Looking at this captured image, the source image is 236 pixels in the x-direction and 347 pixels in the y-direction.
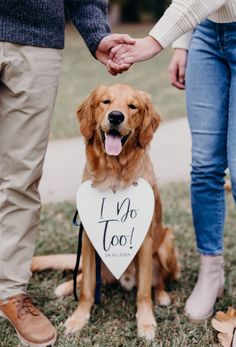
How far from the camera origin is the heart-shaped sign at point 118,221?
10.3ft

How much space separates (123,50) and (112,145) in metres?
0.50

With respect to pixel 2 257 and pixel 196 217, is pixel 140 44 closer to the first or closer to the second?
pixel 196 217

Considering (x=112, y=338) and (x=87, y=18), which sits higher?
(x=87, y=18)

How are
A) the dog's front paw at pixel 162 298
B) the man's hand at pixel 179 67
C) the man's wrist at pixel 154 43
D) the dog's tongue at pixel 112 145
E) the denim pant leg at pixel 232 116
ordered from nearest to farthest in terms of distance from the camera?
the man's wrist at pixel 154 43 < the denim pant leg at pixel 232 116 < the dog's tongue at pixel 112 145 < the man's hand at pixel 179 67 < the dog's front paw at pixel 162 298

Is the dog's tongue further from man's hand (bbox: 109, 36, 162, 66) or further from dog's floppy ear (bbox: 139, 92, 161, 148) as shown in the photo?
man's hand (bbox: 109, 36, 162, 66)

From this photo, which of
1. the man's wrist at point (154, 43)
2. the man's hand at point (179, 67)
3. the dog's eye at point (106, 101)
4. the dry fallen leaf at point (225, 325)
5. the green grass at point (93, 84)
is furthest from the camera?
the green grass at point (93, 84)

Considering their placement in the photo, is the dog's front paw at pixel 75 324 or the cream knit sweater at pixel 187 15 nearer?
the cream knit sweater at pixel 187 15

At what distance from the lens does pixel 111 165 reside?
123 inches

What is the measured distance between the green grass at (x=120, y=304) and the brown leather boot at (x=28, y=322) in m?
0.05

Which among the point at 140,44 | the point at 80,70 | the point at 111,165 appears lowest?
the point at 80,70

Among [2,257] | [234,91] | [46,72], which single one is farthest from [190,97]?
[2,257]

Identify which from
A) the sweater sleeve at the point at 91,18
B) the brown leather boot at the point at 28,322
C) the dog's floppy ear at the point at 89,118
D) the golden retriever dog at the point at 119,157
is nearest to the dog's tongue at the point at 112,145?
the golden retriever dog at the point at 119,157

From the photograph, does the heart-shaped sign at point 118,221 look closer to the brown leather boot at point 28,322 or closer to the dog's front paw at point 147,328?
the dog's front paw at point 147,328

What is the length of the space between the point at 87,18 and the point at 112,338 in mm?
1707
